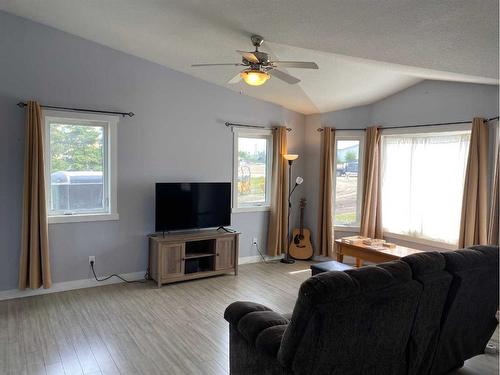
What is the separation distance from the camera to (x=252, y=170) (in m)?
6.02

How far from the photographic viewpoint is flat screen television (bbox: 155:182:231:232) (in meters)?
4.84

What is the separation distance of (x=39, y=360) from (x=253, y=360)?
188 centimetres

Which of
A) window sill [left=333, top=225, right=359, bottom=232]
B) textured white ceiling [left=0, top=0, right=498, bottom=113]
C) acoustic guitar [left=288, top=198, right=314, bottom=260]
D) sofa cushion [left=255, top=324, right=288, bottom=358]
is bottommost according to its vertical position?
acoustic guitar [left=288, top=198, right=314, bottom=260]

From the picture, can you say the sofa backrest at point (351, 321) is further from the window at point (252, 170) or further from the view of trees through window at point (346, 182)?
the view of trees through window at point (346, 182)

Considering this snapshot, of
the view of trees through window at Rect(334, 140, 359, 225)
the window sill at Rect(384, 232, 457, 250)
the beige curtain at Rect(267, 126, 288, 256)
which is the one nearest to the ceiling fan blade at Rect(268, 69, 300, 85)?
the beige curtain at Rect(267, 126, 288, 256)

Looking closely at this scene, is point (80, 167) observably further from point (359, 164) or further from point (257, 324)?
point (359, 164)

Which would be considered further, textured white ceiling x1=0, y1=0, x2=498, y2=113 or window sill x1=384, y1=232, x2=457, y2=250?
window sill x1=384, y1=232, x2=457, y2=250

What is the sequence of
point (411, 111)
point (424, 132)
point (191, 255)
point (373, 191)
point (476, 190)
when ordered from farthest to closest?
point (373, 191) < point (411, 111) < point (424, 132) < point (191, 255) < point (476, 190)

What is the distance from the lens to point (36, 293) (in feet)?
14.2

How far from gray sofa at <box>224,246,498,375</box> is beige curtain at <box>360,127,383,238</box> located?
111 inches

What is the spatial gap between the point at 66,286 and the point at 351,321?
3810 mm

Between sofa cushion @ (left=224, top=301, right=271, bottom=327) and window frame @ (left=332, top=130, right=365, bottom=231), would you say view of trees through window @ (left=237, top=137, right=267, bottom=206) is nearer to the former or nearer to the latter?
window frame @ (left=332, top=130, right=365, bottom=231)

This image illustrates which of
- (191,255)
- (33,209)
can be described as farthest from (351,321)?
(33,209)

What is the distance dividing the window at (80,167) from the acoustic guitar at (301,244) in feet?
9.56
